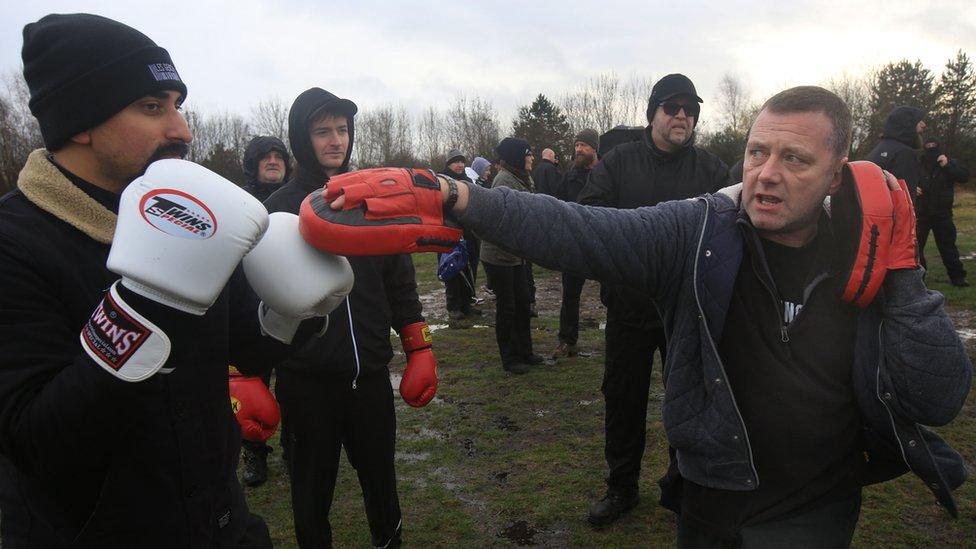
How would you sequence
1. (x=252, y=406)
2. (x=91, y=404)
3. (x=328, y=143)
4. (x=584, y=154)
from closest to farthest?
(x=91, y=404)
(x=252, y=406)
(x=328, y=143)
(x=584, y=154)

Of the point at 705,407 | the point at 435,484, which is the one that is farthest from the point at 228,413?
the point at 435,484

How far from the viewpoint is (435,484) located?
13.4ft

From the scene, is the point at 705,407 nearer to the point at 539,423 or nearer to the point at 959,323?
the point at 539,423

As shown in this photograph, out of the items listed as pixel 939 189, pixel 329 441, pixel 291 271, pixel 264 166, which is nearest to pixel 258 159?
pixel 264 166

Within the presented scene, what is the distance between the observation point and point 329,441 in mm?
2764

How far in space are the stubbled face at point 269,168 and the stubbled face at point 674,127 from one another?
3.32 metres

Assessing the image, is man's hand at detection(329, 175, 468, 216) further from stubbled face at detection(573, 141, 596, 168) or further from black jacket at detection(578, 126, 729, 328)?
stubbled face at detection(573, 141, 596, 168)

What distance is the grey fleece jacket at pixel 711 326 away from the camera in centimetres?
165

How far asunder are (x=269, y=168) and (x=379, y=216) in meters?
4.25

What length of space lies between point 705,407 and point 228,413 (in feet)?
4.80

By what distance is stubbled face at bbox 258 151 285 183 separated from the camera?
5305mm

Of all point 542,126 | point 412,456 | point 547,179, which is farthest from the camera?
point 542,126

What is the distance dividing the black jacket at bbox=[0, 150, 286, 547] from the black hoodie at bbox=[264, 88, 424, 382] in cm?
86

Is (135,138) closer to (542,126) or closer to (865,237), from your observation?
(865,237)
